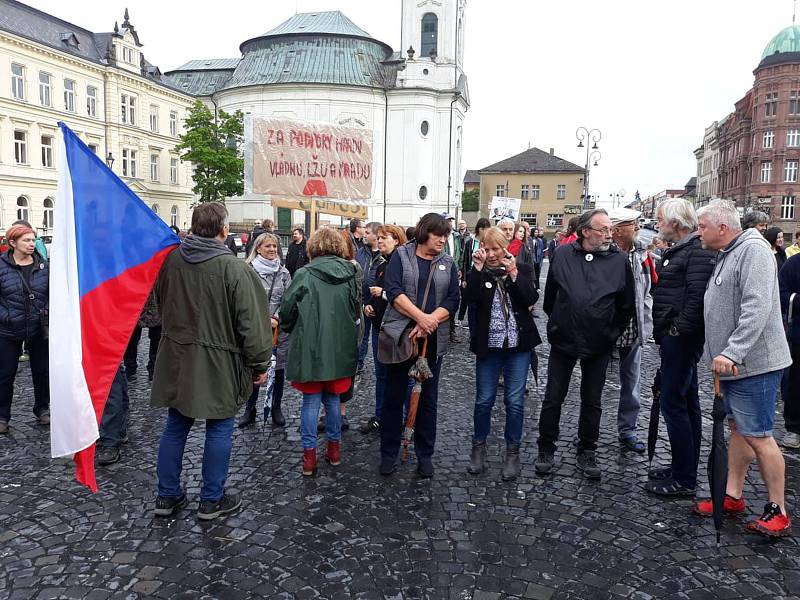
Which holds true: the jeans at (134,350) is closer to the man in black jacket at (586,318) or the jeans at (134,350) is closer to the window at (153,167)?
the man in black jacket at (586,318)

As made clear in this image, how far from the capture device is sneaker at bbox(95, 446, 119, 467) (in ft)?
17.3

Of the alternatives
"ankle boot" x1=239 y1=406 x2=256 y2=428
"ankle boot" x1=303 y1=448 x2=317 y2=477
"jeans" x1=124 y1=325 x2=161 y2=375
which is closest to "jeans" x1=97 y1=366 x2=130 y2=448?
"ankle boot" x1=239 y1=406 x2=256 y2=428

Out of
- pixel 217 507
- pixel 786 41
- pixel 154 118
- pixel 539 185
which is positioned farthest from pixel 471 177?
pixel 217 507

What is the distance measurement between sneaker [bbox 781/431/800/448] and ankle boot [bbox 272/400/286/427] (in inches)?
188

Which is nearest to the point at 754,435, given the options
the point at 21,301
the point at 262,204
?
the point at 21,301

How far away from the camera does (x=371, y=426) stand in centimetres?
632

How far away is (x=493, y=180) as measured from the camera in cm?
7856

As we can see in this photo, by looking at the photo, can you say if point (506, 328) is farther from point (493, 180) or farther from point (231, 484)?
point (493, 180)

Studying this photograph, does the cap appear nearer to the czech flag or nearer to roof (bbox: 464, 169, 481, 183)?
the czech flag

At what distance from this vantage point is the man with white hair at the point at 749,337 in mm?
4043

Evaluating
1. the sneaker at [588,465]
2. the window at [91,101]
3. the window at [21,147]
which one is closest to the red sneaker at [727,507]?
the sneaker at [588,465]

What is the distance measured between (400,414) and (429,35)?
63216 millimetres

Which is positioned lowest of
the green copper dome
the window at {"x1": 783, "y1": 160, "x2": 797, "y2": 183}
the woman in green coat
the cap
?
the woman in green coat

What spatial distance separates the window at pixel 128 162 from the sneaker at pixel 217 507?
5136 cm
